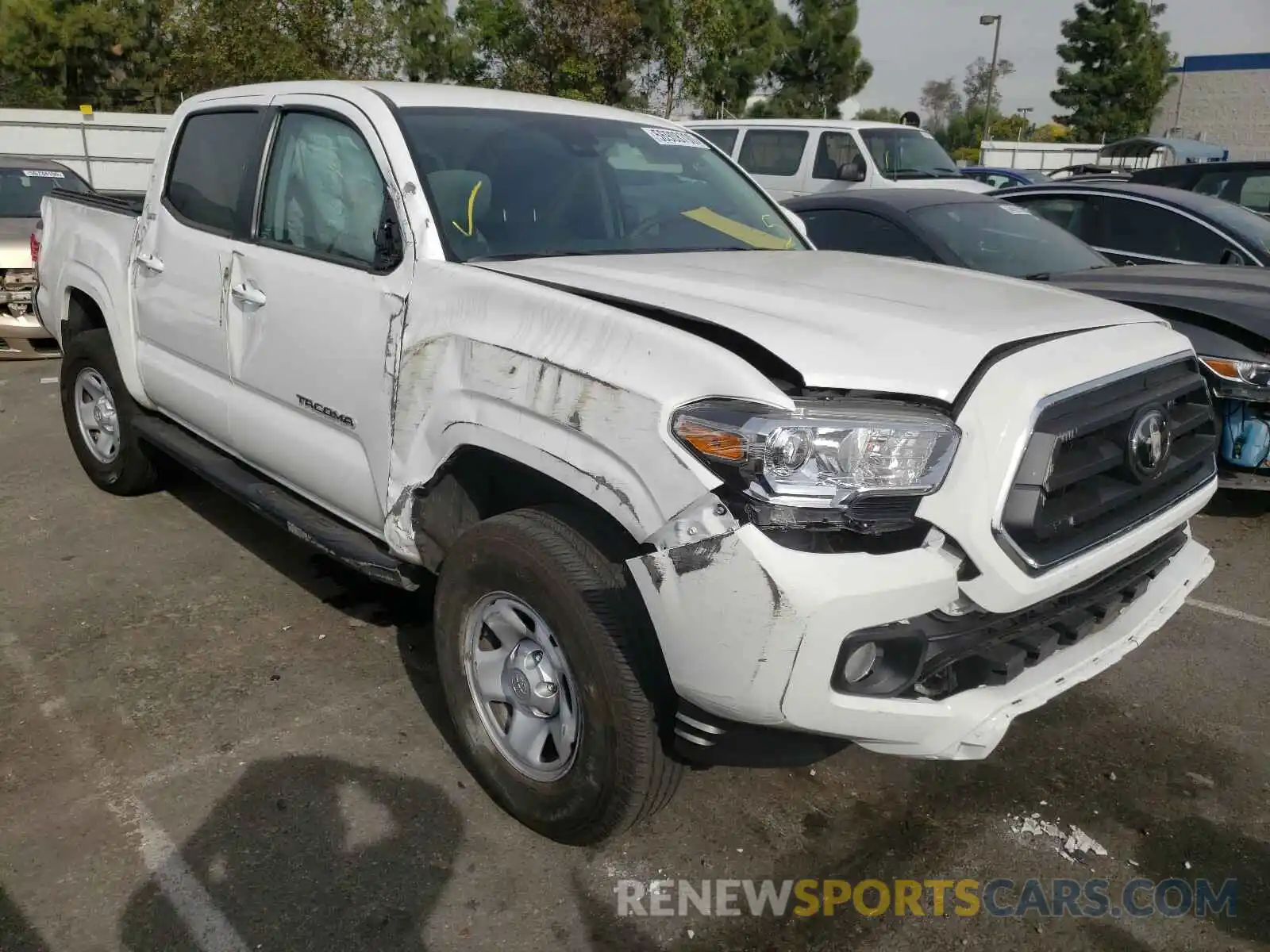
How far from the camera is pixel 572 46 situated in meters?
25.7

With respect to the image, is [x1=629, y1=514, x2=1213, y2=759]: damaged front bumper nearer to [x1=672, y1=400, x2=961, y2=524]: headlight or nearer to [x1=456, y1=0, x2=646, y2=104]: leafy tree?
[x1=672, y1=400, x2=961, y2=524]: headlight

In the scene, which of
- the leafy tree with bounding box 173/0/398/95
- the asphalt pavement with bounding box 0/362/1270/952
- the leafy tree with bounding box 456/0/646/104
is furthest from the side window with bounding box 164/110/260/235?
the leafy tree with bounding box 456/0/646/104

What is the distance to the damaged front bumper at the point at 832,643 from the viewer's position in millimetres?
2080

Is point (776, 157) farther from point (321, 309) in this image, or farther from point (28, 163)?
point (321, 309)

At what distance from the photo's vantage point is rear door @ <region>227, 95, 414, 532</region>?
308cm

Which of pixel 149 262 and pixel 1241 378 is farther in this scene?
pixel 1241 378

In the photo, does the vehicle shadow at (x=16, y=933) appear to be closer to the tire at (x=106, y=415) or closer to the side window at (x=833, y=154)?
the tire at (x=106, y=415)

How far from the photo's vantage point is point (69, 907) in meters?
2.52

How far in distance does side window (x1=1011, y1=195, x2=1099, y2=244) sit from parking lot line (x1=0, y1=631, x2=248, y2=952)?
6704 mm

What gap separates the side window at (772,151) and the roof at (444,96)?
8.89m

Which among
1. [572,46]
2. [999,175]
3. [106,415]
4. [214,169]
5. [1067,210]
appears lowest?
[106,415]

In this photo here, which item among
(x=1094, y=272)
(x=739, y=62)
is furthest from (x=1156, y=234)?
(x=739, y=62)

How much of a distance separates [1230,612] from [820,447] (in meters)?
3.10

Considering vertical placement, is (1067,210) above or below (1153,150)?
below
